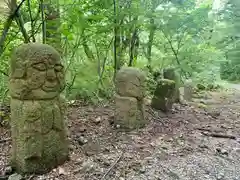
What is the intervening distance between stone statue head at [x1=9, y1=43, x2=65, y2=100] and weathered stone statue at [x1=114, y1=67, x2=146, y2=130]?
1673mm

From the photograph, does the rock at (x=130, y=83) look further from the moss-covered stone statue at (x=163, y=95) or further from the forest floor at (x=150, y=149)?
the moss-covered stone statue at (x=163, y=95)

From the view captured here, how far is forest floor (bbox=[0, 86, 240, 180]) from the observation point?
296 cm

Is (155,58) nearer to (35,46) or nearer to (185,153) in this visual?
(185,153)

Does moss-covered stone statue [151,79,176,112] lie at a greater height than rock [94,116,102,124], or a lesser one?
greater

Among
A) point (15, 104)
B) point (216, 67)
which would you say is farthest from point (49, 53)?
point (216, 67)

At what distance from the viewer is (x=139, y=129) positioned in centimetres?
436

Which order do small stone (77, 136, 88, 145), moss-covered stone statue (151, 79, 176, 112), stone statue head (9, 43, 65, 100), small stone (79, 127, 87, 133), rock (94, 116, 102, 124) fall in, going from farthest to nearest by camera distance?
moss-covered stone statue (151, 79, 176, 112)
rock (94, 116, 102, 124)
small stone (79, 127, 87, 133)
small stone (77, 136, 88, 145)
stone statue head (9, 43, 65, 100)

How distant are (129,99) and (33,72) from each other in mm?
1919

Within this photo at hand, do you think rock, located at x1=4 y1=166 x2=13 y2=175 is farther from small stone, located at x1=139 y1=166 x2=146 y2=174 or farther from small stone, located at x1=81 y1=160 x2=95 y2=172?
small stone, located at x1=139 y1=166 x2=146 y2=174

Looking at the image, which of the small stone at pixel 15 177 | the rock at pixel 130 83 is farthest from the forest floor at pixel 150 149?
the rock at pixel 130 83

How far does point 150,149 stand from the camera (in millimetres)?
3646

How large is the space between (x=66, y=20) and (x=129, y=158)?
272 centimetres

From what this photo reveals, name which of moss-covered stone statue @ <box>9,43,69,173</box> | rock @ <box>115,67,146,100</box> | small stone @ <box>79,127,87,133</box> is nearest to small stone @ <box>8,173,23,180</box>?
moss-covered stone statue @ <box>9,43,69,173</box>

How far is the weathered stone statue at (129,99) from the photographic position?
4277 millimetres
